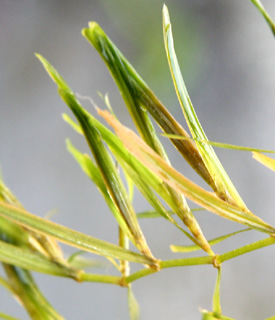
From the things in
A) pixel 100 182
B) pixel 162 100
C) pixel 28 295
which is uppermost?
pixel 162 100

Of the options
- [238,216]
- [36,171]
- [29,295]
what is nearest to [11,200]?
[29,295]

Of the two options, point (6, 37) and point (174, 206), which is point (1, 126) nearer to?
point (6, 37)

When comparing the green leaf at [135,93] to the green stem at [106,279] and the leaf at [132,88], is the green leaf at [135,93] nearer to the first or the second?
the leaf at [132,88]

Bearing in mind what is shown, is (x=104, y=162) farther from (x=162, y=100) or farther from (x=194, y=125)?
(x=162, y=100)

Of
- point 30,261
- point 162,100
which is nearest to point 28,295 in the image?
point 30,261

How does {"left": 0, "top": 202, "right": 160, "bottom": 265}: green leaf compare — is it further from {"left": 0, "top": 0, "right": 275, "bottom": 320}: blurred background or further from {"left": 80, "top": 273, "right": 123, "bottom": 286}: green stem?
{"left": 0, "top": 0, "right": 275, "bottom": 320}: blurred background

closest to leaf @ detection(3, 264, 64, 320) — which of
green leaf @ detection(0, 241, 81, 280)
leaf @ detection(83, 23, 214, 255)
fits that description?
green leaf @ detection(0, 241, 81, 280)
